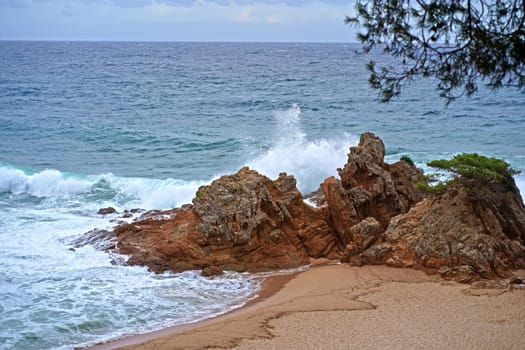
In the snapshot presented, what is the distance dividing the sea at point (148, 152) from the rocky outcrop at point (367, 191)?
2.67m

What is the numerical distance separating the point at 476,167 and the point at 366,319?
15.5ft

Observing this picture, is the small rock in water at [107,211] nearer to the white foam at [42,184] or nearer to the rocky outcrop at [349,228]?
the rocky outcrop at [349,228]

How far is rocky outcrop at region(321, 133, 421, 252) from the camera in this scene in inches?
614

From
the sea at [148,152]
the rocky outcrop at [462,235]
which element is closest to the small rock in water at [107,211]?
the sea at [148,152]

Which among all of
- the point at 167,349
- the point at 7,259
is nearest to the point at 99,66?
the point at 7,259

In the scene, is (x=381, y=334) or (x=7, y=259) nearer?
(x=381, y=334)

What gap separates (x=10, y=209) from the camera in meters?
21.2

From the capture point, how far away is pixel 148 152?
105 feet

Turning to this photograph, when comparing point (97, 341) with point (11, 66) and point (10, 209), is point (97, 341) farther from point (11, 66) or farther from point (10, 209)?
point (11, 66)

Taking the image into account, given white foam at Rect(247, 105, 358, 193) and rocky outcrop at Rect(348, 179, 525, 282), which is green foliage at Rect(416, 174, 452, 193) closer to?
rocky outcrop at Rect(348, 179, 525, 282)

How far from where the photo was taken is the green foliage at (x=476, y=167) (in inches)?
555

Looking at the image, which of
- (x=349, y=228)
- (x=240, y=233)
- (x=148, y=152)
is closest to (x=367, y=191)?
(x=349, y=228)

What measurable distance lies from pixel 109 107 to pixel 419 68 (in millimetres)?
39491

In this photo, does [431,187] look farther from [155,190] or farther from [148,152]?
[148,152]
